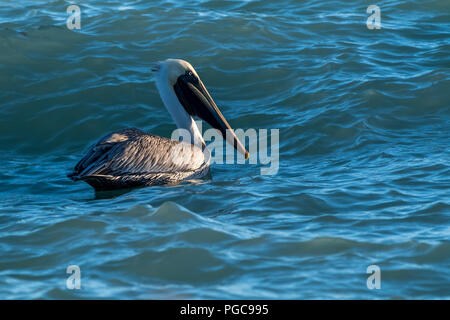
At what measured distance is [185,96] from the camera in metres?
8.62

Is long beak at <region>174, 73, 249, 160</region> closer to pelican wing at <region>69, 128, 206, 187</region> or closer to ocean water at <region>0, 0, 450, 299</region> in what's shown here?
pelican wing at <region>69, 128, 206, 187</region>

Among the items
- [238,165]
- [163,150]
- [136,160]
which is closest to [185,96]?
[163,150]

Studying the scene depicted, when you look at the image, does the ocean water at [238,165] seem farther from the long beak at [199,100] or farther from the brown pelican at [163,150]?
the long beak at [199,100]

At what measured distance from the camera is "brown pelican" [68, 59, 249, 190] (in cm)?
749

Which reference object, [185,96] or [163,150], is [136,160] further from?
[185,96]

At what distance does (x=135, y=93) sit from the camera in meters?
10.7

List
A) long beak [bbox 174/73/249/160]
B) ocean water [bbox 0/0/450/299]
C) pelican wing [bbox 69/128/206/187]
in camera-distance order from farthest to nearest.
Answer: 1. long beak [bbox 174/73/249/160]
2. pelican wing [bbox 69/128/206/187]
3. ocean water [bbox 0/0/450/299]

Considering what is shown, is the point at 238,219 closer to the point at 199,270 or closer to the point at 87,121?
the point at 199,270

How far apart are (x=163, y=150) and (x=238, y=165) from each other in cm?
109

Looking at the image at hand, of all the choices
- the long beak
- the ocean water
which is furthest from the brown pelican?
the ocean water

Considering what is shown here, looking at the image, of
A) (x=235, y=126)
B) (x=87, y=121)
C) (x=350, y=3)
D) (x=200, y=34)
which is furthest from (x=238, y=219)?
(x=350, y=3)

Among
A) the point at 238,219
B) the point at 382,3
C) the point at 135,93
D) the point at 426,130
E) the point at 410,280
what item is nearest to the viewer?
the point at 410,280

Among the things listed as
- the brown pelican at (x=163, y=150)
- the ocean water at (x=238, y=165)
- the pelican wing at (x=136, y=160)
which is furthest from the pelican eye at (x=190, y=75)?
the ocean water at (x=238, y=165)

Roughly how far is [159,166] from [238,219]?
6.15 ft
